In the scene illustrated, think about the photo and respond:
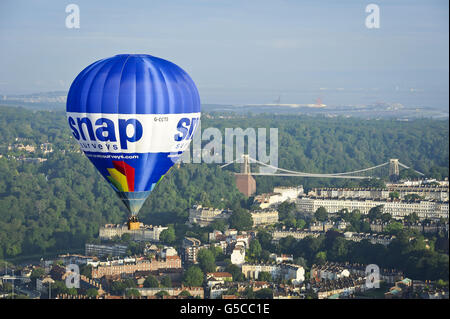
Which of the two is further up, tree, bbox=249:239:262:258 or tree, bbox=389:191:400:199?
tree, bbox=389:191:400:199

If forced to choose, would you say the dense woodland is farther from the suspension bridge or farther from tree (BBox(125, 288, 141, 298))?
tree (BBox(125, 288, 141, 298))

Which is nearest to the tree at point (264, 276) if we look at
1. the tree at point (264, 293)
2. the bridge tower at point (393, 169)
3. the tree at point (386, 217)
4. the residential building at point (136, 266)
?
the tree at point (264, 293)

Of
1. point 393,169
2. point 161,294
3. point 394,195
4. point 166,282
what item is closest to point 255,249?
point 166,282

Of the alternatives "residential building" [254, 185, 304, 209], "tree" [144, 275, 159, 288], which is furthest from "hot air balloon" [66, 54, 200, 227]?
"residential building" [254, 185, 304, 209]

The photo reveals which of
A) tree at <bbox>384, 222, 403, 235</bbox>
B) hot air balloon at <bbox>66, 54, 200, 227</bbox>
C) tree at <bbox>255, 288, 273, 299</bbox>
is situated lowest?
tree at <bbox>255, 288, 273, 299</bbox>

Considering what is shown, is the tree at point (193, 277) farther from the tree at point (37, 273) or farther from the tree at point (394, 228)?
the tree at point (394, 228)
